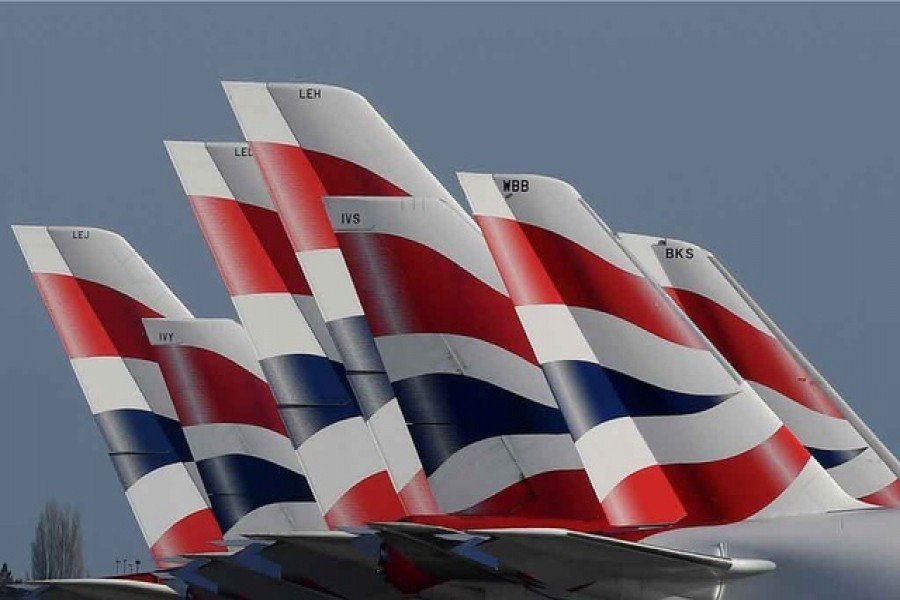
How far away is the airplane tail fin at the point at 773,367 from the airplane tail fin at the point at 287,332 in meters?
4.30

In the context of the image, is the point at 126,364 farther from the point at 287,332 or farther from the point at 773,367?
the point at 773,367

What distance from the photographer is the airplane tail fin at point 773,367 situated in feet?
92.1

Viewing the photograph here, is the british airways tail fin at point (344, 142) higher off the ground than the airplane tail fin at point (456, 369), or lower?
higher

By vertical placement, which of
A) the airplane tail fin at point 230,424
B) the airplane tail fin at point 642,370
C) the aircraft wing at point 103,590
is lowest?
the airplane tail fin at point 642,370

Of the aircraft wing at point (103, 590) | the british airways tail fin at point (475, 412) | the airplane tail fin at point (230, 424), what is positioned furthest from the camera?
the aircraft wing at point (103, 590)

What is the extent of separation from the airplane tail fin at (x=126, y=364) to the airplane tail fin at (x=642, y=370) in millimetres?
13294

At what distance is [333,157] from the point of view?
2655cm

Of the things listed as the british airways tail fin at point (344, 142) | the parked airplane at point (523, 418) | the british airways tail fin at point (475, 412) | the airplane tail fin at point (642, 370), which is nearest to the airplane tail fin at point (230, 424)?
the parked airplane at point (523, 418)

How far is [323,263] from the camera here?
27.4 m

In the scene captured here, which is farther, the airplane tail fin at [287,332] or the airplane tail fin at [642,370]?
the airplane tail fin at [287,332]

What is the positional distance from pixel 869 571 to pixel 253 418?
14.8 meters

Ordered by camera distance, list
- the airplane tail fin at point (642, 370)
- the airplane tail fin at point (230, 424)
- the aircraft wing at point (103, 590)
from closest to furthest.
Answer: the airplane tail fin at point (642, 370), the airplane tail fin at point (230, 424), the aircraft wing at point (103, 590)

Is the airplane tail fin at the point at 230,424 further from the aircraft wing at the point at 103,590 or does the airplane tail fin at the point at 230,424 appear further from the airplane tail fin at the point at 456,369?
the airplane tail fin at the point at 456,369

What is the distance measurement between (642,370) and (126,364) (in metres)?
15.7
